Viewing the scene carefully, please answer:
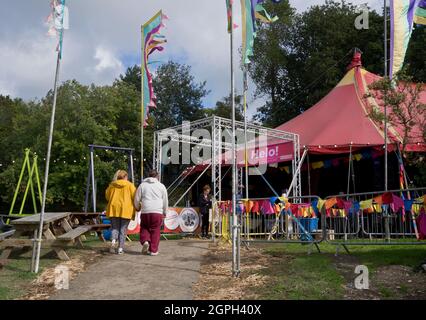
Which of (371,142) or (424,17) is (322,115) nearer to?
(371,142)

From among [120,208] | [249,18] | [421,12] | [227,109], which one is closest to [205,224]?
[120,208]

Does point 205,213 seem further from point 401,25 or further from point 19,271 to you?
point 401,25

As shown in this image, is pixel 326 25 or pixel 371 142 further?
pixel 326 25

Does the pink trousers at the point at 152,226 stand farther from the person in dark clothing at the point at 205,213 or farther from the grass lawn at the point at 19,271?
the person in dark clothing at the point at 205,213

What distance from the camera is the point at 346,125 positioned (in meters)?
15.5

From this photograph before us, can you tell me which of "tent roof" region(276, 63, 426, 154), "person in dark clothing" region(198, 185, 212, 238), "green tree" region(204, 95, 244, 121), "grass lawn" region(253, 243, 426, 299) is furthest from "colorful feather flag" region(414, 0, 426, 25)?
"green tree" region(204, 95, 244, 121)

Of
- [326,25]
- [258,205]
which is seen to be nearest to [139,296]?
[258,205]

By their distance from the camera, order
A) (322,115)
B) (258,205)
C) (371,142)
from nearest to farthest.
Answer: (258,205), (371,142), (322,115)

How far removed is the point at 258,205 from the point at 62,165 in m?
17.3

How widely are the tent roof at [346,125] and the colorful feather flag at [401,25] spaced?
2.60 metres

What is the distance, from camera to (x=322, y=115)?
57.4ft

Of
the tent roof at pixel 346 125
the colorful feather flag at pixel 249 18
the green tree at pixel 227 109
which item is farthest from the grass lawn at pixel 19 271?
the green tree at pixel 227 109

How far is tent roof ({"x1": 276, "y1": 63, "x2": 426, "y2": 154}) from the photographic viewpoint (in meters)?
14.1

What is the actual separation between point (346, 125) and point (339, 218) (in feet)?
23.3
